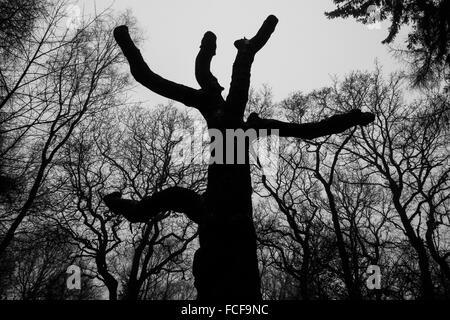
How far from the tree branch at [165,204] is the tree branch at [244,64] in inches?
46.1

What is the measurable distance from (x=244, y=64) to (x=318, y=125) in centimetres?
133

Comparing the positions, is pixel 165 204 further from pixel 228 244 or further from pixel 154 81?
pixel 154 81

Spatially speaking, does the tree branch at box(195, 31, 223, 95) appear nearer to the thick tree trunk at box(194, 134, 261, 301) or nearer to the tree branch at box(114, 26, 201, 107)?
the tree branch at box(114, 26, 201, 107)

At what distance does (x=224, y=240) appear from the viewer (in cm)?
236

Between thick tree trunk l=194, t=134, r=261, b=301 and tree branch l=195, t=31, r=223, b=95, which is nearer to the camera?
thick tree trunk l=194, t=134, r=261, b=301

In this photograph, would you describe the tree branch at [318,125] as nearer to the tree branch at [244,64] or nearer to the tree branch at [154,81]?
the tree branch at [244,64]

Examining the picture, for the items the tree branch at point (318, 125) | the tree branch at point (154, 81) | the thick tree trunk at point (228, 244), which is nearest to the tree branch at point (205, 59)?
the tree branch at point (154, 81)

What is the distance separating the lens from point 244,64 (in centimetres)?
368

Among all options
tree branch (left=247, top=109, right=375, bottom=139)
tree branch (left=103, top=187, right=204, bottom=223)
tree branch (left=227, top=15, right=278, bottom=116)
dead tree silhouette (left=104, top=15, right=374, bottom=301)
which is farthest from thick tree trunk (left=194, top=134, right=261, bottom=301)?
tree branch (left=227, top=15, right=278, bottom=116)

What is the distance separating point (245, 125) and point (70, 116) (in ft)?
23.4

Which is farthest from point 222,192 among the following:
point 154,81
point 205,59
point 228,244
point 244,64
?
point 205,59

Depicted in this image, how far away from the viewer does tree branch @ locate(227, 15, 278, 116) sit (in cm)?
334

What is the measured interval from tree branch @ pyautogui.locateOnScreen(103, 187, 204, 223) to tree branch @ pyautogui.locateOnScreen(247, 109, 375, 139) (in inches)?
42.2

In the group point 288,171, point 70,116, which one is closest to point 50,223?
point 70,116
